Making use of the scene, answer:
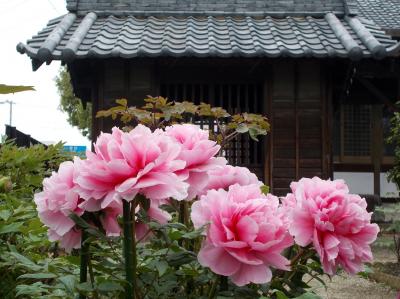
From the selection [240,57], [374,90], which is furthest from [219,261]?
[374,90]

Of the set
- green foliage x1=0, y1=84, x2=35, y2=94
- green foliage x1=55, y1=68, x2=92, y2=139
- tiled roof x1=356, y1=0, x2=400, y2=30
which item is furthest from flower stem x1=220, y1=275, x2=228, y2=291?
green foliage x1=55, y1=68, x2=92, y2=139

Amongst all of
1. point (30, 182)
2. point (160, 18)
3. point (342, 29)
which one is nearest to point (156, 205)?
point (30, 182)

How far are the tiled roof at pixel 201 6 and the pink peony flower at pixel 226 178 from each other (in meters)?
6.35

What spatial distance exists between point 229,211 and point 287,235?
177 millimetres

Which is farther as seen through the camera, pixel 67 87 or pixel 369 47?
pixel 67 87

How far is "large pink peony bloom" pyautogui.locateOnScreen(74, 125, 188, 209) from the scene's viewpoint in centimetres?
116

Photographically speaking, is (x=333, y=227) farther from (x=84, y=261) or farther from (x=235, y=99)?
(x=235, y=99)

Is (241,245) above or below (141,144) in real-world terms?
below

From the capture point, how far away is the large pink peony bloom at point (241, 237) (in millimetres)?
1199

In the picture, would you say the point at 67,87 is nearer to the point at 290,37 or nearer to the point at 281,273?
the point at 290,37

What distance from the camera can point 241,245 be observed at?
1190 mm

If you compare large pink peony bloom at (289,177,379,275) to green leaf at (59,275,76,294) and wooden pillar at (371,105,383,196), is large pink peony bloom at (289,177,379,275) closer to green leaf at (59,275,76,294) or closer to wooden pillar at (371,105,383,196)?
green leaf at (59,275,76,294)

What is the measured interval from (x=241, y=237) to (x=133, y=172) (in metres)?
0.26

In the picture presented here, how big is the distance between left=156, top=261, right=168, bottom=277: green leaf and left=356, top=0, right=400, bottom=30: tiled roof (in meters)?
10.1
